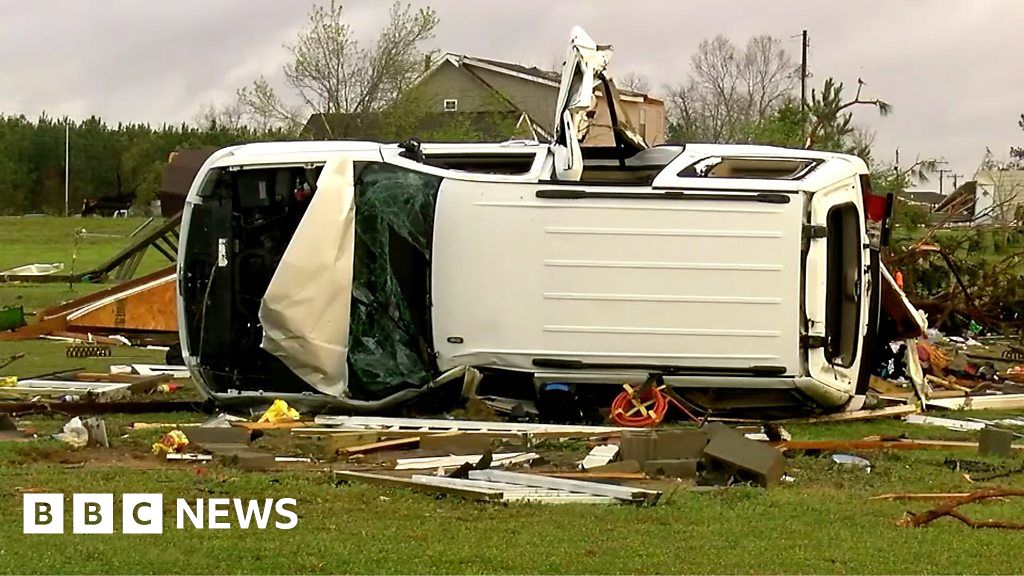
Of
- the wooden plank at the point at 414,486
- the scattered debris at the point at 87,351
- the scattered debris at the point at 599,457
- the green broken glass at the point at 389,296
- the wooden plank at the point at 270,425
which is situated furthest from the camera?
the scattered debris at the point at 87,351

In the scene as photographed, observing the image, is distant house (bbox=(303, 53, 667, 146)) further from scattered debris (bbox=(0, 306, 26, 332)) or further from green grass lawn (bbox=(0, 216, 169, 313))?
A: scattered debris (bbox=(0, 306, 26, 332))

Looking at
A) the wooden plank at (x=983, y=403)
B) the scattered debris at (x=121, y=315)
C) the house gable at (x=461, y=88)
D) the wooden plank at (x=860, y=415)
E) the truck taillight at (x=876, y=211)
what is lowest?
the wooden plank at (x=983, y=403)

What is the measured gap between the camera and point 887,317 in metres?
11.1

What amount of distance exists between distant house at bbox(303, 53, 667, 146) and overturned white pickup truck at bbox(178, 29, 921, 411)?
93.2 feet

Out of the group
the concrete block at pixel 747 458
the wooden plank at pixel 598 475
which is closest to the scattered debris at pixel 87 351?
the wooden plank at pixel 598 475

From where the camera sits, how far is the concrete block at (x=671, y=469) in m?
7.54

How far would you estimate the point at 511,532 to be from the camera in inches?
236

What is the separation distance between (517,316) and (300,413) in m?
1.85

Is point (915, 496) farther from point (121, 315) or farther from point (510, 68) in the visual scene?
point (510, 68)

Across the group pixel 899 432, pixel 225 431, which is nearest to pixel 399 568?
pixel 225 431

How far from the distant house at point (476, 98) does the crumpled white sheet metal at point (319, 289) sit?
94.4 ft

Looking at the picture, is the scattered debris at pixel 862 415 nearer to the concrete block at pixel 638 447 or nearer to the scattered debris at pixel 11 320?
the concrete block at pixel 638 447

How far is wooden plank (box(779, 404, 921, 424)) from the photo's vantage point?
32.7 ft

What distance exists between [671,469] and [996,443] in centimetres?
236
